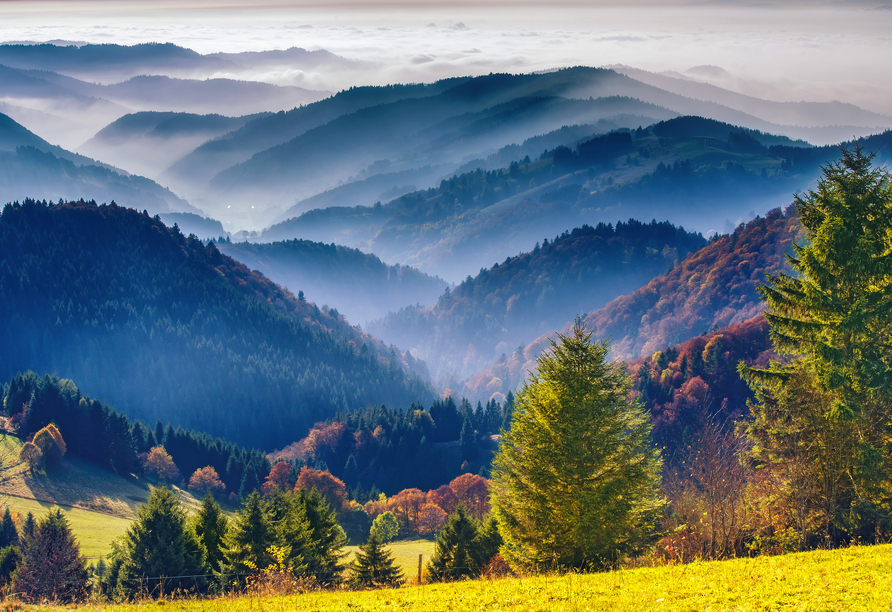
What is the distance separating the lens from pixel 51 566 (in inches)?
1853

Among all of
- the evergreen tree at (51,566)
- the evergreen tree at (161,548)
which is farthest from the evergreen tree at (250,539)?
the evergreen tree at (51,566)

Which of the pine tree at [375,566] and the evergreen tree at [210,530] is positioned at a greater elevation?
the evergreen tree at [210,530]

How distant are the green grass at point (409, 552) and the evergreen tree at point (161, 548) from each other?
24.6m

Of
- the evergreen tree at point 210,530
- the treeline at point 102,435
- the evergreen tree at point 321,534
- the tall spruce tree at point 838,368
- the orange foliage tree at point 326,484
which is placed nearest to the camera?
the tall spruce tree at point 838,368

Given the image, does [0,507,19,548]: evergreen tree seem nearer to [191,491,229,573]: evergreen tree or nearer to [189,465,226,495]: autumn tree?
[191,491,229,573]: evergreen tree

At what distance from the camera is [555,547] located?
26766 millimetres

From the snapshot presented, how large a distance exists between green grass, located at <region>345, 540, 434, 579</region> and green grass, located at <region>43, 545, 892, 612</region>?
48776 millimetres

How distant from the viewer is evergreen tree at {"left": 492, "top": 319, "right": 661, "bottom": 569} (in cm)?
2636

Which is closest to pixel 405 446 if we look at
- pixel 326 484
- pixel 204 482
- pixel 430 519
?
pixel 326 484

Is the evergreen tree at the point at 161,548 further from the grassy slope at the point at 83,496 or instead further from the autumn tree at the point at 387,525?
the autumn tree at the point at 387,525

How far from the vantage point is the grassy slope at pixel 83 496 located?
3223 inches

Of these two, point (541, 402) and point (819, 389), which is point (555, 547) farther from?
point (819, 389)

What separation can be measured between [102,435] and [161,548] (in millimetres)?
89089

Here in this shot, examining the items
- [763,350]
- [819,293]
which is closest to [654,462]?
[819,293]
